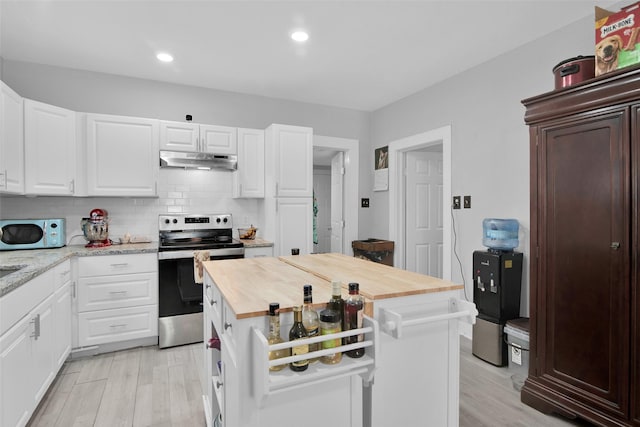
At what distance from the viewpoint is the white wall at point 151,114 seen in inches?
130

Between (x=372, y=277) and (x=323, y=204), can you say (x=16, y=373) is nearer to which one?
(x=372, y=277)

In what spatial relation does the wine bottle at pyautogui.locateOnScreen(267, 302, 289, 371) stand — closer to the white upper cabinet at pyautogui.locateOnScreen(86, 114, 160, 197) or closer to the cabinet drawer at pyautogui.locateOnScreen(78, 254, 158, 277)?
the cabinet drawer at pyautogui.locateOnScreen(78, 254, 158, 277)

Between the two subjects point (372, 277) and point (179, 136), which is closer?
point (372, 277)

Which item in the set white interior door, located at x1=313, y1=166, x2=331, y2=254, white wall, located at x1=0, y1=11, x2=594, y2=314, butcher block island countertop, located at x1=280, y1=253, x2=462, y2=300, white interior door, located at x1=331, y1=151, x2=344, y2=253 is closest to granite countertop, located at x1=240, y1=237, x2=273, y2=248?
white wall, located at x1=0, y1=11, x2=594, y2=314

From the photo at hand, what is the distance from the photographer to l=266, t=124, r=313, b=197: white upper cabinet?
3.84 metres

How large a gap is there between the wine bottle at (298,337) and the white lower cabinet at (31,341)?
4.89 feet

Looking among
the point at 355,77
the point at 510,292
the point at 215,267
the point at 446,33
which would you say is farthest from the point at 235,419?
the point at 355,77

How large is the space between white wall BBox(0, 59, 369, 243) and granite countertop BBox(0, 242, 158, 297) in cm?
43

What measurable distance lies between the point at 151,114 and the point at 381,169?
2823mm

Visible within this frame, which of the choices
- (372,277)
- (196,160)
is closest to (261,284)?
(372,277)

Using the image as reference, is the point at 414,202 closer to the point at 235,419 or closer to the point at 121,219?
the point at 121,219

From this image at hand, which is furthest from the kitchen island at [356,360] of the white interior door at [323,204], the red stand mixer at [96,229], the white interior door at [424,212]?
the white interior door at [323,204]

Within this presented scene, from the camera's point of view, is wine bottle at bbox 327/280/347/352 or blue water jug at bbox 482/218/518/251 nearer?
wine bottle at bbox 327/280/347/352

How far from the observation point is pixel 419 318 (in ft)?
4.66
